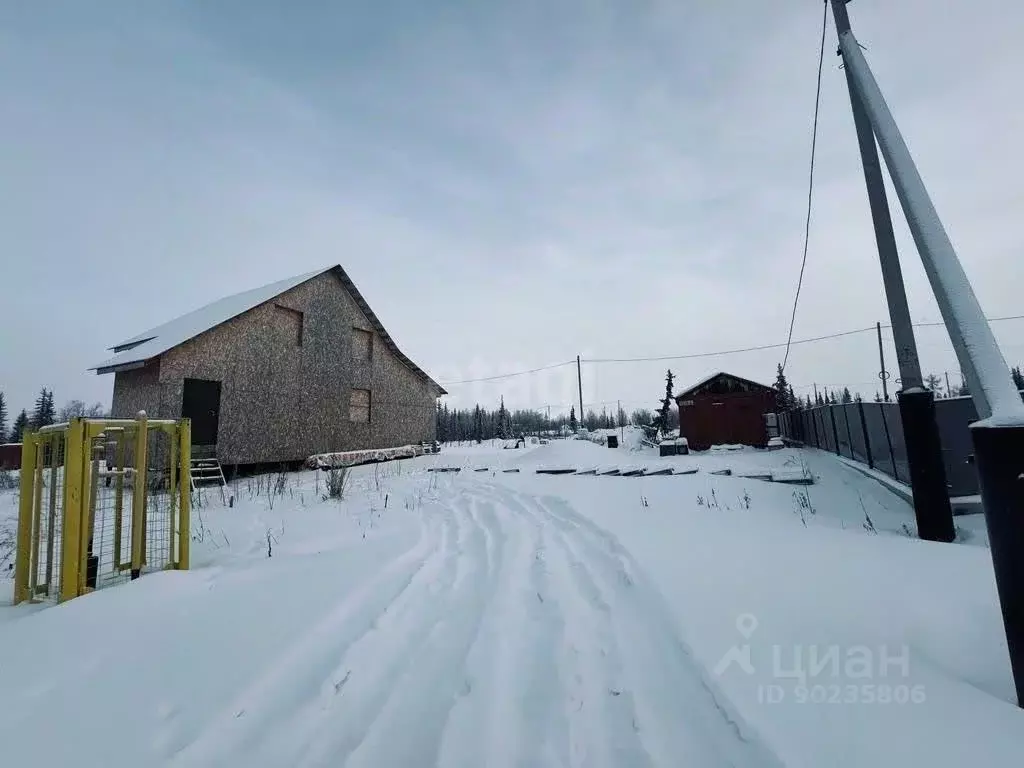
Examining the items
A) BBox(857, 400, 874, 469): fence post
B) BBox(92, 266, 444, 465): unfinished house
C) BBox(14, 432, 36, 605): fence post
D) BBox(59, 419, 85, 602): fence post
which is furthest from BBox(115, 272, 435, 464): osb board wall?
BBox(857, 400, 874, 469): fence post

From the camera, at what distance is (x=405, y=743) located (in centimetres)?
202

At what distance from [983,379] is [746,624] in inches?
73.7

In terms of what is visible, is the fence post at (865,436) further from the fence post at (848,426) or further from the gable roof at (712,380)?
the gable roof at (712,380)

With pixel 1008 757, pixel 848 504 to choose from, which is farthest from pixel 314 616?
pixel 848 504

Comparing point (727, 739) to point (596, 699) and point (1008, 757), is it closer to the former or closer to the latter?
point (596, 699)

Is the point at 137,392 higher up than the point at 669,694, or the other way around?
the point at 137,392

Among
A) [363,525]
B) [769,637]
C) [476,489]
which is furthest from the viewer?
[476,489]

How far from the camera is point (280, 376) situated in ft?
52.8

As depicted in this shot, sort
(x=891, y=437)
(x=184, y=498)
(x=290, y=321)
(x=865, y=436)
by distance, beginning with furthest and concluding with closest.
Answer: (x=290, y=321), (x=865, y=436), (x=891, y=437), (x=184, y=498)

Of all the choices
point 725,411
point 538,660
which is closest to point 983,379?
point 538,660

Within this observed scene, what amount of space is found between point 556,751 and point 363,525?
5.12 metres

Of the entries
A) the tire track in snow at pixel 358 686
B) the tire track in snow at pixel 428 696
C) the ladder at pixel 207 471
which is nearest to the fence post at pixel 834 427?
the tire track in snow at pixel 428 696

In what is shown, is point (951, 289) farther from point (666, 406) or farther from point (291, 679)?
point (666, 406)

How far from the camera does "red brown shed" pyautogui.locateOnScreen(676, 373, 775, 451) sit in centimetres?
2362
